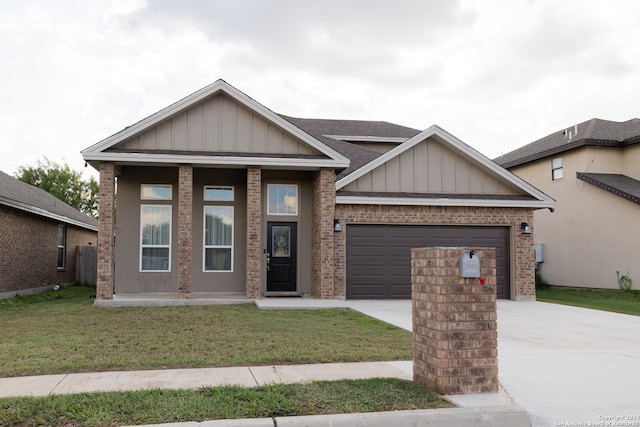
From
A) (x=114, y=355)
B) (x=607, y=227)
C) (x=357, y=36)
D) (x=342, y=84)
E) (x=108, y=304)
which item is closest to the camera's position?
(x=114, y=355)

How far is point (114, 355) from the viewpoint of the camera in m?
6.81

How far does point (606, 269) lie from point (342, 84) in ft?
41.7

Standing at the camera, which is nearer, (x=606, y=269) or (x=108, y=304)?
(x=108, y=304)

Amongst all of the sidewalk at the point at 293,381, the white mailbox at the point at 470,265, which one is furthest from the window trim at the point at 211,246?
the white mailbox at the point at 470,265

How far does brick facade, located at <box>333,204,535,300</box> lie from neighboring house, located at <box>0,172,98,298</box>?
9.99 meters

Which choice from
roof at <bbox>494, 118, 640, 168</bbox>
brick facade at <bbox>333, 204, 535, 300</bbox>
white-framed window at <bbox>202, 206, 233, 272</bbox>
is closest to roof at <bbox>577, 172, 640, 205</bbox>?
roof at <bbox>494, 118, 640, 168</bbox>

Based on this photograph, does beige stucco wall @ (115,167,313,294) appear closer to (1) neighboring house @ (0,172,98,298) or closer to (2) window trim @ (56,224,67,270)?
(1) neighboring house @ (0,172,98,298)

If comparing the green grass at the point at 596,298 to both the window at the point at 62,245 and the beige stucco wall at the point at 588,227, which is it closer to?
the beige stucco wall at the point at 588,227

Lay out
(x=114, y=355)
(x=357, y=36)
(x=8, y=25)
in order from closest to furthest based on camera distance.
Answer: (x=114, y=355), (x=8, y=25), (x=357, y=36)

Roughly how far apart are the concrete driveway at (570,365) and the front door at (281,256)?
3.53 m

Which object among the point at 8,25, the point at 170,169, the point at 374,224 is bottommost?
the point at 374,224

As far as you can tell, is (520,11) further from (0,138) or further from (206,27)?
(0,138)

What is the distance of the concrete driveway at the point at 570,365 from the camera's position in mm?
4820

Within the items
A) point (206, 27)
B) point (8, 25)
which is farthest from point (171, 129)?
point (8, 25)
